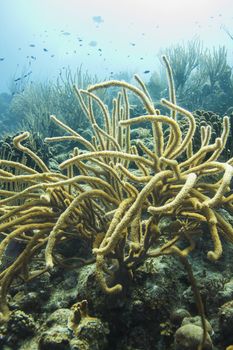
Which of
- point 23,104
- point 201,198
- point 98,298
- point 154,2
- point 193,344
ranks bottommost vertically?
point 23,104

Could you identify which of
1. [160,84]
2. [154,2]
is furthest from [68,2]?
[160,84]

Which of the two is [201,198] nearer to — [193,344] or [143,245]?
[143,245]

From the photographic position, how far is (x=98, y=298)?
2.70 metres

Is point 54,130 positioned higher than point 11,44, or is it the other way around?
point 54,130

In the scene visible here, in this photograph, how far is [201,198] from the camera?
2443 millimetres

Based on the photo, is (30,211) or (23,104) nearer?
(30,211)

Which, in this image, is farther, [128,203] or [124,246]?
[124,246]

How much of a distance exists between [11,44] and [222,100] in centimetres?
18100

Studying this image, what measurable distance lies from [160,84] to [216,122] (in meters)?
12.0

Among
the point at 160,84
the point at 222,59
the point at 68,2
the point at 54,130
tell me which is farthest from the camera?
the point at 68,2

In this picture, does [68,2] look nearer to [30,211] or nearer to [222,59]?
[222,59]

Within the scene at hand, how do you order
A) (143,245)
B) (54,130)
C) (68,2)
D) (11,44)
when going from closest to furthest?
(143,245) → (54,130) → (68,2) → (11,44)

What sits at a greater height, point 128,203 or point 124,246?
point 128,203

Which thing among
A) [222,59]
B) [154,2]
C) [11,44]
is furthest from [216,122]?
[11,44]
